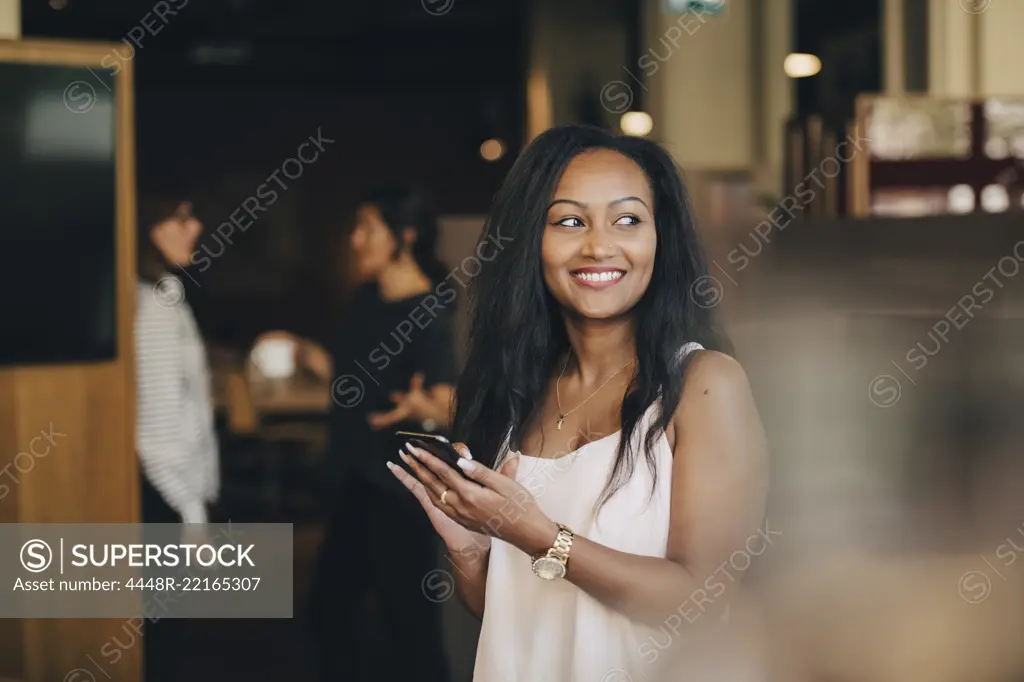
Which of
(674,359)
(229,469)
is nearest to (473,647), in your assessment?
(674,359)

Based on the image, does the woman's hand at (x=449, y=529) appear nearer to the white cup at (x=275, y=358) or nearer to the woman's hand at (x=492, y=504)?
the woman's hand at (x=492, y=504)

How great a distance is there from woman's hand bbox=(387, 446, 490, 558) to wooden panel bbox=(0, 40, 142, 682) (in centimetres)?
A: 179

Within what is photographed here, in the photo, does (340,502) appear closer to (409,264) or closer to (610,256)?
(409,264)

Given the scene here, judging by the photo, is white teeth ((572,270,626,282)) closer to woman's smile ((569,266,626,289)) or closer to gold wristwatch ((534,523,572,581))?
woman's smile ((569,266,626,289))

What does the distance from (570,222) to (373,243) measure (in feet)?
6.42

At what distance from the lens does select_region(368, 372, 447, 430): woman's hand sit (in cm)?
310

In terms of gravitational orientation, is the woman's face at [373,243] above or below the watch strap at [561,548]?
above

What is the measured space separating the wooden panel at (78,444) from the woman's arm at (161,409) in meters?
0.29

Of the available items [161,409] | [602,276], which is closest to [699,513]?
[602,276]

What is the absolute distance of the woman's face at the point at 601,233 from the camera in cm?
138

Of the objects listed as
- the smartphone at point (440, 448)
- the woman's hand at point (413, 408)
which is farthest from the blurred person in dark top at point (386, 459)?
the smartphone at point (440, 448)

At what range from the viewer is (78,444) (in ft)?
9.92

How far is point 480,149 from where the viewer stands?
29.1 ft

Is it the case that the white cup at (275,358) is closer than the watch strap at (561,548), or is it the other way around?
the watch strap at (561,548)
